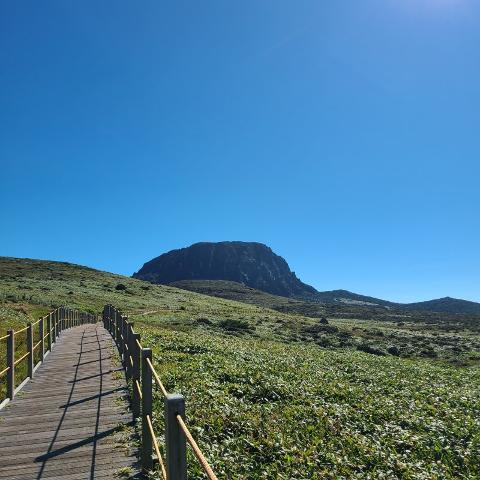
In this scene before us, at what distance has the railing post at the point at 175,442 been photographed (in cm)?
486

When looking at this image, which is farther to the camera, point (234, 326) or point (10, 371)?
point (234, 326)

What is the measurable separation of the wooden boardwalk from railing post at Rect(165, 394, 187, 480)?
358 centimetres

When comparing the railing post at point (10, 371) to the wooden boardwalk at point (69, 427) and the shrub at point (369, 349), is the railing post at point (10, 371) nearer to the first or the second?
the wooden boardwalk at point (69, 427)

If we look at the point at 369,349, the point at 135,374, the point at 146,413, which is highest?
the point at 135,374

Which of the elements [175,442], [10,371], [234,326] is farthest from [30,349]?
[234,326]

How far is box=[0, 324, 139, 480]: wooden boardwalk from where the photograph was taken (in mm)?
8211

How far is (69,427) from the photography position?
34.2 ft

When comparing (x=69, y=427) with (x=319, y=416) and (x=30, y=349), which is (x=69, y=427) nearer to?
(x=30, y=349)

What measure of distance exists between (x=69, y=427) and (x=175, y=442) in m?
6.73

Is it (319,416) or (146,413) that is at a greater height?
(146,413)

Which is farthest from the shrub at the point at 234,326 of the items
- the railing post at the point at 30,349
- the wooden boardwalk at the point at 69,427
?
the railing post at the point at 30,349

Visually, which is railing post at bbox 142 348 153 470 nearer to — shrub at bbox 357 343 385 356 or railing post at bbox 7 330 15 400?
railing post at bbox 7 330 15 400

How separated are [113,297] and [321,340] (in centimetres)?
4144

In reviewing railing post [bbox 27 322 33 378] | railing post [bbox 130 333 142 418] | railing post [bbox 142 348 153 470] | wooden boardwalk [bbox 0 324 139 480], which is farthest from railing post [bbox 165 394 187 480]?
railing post [bbox 27 322 33 378]
